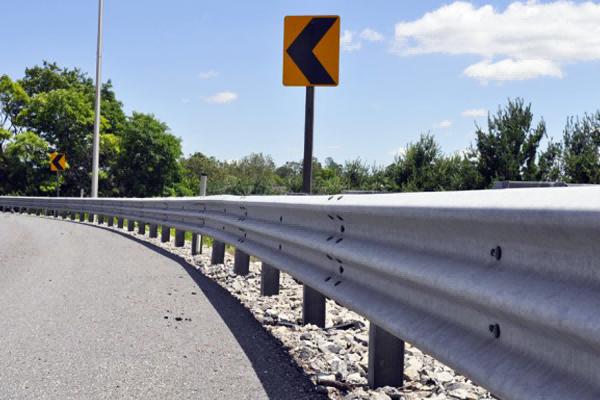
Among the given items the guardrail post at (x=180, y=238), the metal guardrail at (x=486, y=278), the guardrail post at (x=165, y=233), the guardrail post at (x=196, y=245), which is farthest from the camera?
the guardrail post at (x=165, y=233)

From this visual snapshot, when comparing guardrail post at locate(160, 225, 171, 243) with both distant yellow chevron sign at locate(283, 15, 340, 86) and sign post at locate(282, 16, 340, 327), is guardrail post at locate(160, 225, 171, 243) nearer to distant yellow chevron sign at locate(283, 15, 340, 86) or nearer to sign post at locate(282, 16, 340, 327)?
sign post at locate(282, 16, 340, 327)

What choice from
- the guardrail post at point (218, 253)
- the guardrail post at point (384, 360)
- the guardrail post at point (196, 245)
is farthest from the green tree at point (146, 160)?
the guardrail post at point (384, 360)

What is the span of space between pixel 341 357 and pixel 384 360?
2.65ft

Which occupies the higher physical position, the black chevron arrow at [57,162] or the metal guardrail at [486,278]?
the black chevron arrow at [57,162]

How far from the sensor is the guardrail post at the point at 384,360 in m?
3.35

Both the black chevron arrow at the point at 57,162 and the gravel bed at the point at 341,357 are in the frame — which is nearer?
the gravel bed at the point at 341,357

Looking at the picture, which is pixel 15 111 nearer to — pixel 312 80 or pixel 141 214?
pixel 141 214

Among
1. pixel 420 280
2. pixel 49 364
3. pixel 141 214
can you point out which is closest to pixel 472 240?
pixel 420 280

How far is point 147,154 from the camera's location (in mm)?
57844

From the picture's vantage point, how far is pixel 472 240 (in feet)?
7.95

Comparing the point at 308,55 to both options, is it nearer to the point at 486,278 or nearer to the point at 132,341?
the point at 132,341

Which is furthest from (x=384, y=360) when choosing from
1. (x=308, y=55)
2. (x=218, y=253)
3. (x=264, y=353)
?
(x=218, y=253)

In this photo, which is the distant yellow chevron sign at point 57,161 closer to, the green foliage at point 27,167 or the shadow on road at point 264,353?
the green foliage at point 27,167

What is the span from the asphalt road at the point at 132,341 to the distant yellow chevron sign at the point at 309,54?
2566mm
